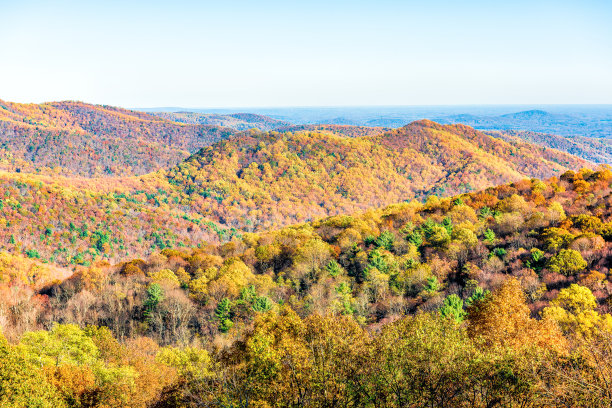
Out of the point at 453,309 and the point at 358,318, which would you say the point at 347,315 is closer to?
the point at 453,309

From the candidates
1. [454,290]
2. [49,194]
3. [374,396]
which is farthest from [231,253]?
[49,194]

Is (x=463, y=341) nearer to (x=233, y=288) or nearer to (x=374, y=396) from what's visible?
(x=374, y=396)

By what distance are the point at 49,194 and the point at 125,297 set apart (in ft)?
478

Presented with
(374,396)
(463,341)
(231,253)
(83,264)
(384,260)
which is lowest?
(83,264)

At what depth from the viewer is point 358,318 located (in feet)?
181

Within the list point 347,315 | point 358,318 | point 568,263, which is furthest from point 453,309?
point 568,263

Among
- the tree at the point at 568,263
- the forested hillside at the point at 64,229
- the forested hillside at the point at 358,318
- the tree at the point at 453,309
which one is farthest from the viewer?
the forested hillside at the point at 64,229

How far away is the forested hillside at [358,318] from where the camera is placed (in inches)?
733

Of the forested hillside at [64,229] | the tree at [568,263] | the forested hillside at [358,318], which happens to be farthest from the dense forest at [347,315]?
the forested hillside at [64,229]

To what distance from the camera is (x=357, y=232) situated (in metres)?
96.6

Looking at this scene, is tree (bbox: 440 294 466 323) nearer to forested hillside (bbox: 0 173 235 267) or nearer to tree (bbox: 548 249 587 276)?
tree (bbox: 548 249 587 276)

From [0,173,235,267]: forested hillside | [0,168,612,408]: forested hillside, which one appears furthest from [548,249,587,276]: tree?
[0,173,235,267]: forested hillside

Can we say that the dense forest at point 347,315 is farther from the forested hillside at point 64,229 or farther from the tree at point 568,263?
the forested hillside at point 64,229

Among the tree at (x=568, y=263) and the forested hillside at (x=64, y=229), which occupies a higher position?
the tree at (x=568, y=263)
